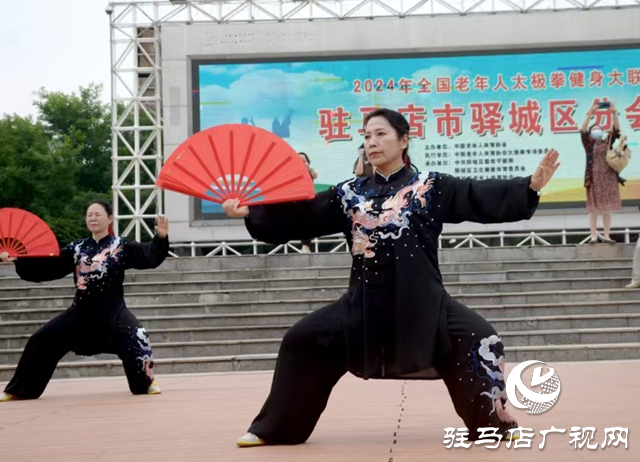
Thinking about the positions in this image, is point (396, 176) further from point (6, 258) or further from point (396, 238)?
point (6, 258)

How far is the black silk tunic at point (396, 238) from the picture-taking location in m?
4.38

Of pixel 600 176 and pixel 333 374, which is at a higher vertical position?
pixel 600 176

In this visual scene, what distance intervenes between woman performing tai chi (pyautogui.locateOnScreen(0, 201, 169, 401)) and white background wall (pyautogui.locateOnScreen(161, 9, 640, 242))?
10057 millimetres

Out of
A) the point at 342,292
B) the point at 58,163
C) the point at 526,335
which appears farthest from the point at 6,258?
the point at 58,163

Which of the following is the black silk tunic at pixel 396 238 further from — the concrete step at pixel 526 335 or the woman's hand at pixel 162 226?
the concrete step at pixel 526 335

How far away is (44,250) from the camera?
26.8 feet

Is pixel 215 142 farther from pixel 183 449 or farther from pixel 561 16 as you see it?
pixel 561 16

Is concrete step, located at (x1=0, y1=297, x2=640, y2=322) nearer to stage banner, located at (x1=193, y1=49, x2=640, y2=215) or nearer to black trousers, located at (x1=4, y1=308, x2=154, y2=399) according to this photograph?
black trousers, located at (x1=4, y1=308, x2=154, y2=399)

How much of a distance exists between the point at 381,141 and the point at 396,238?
41cm

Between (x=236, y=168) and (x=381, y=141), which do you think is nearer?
(x=381, y=141)

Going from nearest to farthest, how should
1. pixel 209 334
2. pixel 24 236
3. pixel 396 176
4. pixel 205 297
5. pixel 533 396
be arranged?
pixel 396 176 < pixel 533 396 < pixel 24 236 < pixel 209 334 < pixel 205 297

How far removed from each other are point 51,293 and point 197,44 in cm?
613

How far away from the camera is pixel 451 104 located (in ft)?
57.9

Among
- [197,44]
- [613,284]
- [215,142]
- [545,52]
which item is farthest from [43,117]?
[215,142]
